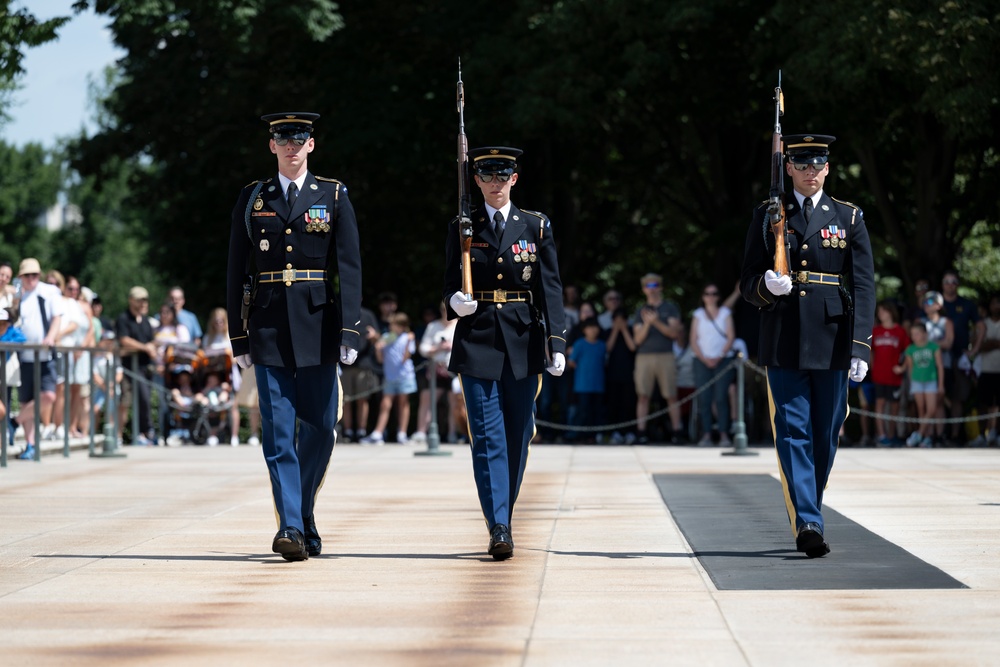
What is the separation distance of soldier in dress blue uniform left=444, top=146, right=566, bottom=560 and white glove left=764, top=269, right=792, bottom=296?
1.04 metres

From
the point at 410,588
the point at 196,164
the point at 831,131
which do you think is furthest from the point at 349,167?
the point at 410,588

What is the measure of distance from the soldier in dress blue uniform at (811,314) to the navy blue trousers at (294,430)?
7.36 feet

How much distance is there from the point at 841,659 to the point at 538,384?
3606 mm

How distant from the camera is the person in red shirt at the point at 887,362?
19.3 meters

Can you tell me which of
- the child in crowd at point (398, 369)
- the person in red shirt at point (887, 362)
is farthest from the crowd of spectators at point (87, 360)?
the person in red shirt at point (887, 362)

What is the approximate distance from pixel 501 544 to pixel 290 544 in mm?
1016

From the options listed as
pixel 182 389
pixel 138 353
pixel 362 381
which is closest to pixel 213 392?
pixel 182 389

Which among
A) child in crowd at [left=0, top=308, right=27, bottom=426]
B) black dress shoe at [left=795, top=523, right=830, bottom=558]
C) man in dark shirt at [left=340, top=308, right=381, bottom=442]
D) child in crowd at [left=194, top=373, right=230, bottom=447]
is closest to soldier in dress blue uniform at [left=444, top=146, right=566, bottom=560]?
black dress shoe at [left=795, top=523, right=830, bottom=558]

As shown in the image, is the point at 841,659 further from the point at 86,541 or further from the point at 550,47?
the point at 550,47

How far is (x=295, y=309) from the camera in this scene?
8.48 meters

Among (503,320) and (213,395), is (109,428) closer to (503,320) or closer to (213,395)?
(213,395)

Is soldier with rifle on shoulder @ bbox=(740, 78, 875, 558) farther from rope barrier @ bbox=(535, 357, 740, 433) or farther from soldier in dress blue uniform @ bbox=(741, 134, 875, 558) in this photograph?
rope barrier @ bbox=(535, 357, 740, 433)

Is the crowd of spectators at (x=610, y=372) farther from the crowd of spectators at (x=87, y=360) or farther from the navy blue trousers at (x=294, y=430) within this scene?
the navy blue trousers at (x=294, y=430)

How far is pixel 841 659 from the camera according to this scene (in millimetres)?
5512
